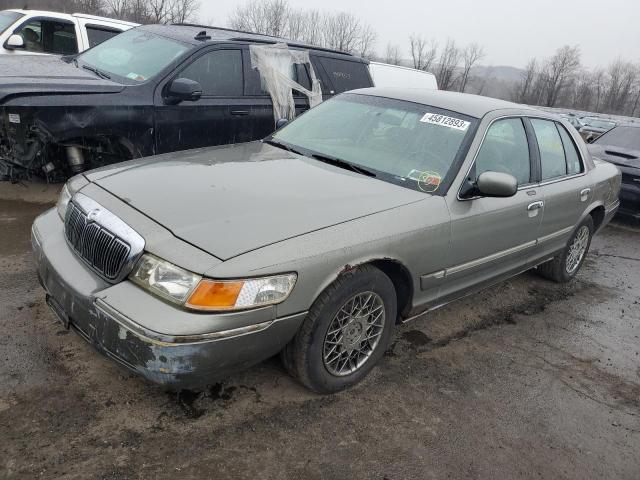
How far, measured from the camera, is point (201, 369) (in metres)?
2.29

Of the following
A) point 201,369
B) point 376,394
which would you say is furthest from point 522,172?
point 201,369

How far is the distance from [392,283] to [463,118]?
1.37 meters

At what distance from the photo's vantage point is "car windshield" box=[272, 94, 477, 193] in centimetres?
334

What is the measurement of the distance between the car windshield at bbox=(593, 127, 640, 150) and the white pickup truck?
8.63 metres

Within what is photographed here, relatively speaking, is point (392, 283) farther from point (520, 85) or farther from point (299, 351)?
point (520, 85)

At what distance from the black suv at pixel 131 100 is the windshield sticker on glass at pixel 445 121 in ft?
8.21

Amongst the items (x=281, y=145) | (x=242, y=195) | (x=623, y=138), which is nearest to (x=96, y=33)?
(x=281, y=145)

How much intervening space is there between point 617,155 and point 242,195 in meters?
7.56

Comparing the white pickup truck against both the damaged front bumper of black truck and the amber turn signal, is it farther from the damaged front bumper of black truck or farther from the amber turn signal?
the amber turn signal

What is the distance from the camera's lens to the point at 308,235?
254cm

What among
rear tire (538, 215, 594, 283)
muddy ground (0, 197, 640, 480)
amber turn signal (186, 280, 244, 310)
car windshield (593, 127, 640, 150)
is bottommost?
muddy ground (0, 197, 640, 480)

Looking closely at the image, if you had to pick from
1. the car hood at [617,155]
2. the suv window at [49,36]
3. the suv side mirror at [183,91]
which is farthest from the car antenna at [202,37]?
the car hood at [617,155]

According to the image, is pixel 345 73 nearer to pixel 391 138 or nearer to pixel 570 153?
pixel 570 153

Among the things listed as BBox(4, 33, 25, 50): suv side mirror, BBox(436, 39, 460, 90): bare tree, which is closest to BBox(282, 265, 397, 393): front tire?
BBox(4, 33, 25, 50): suv side mirror
